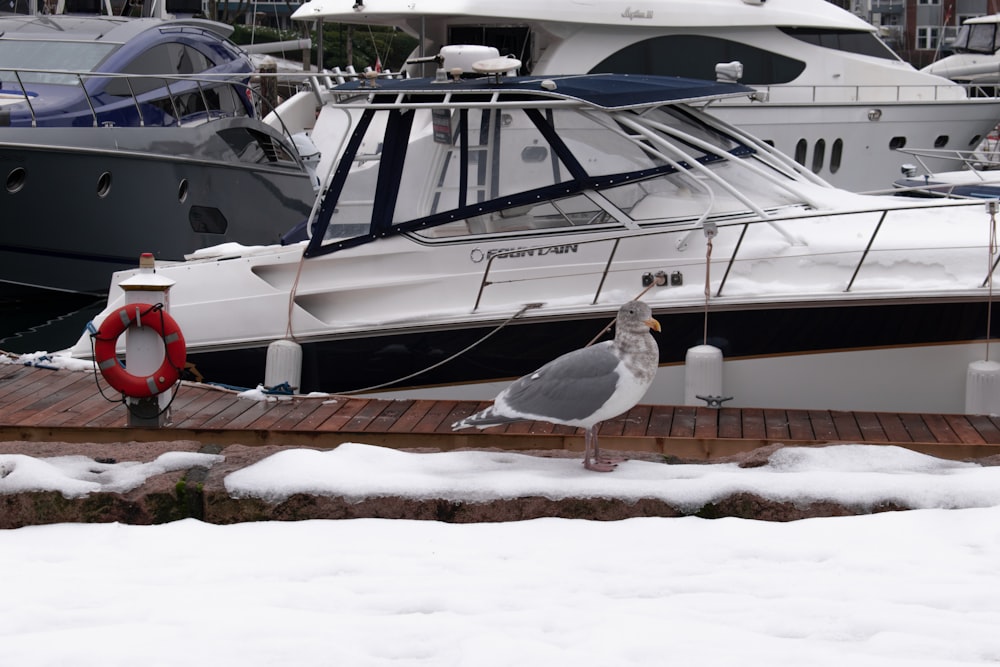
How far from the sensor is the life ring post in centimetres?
675

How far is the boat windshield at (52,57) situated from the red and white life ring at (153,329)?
945 centimetres

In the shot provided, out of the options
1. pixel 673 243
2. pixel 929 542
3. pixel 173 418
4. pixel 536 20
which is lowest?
pixel 173 418

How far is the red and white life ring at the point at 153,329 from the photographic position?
22.0 feet

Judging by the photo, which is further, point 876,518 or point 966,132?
point 966,132

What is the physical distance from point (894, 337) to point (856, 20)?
10.9 m

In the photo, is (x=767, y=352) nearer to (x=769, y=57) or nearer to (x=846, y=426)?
(x=846, y=426)

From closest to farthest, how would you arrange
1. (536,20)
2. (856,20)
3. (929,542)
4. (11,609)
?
(11,609) → (929,542) → (536,20) → (856,20)

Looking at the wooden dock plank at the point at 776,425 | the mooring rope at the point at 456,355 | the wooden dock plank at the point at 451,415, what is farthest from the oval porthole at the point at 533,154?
the wooden dock plank at the point at 776,425

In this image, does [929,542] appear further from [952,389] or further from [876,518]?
[952,389]

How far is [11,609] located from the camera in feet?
12.4

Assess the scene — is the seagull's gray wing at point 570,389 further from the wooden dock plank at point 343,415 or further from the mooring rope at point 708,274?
the mooring rope at point 708,274

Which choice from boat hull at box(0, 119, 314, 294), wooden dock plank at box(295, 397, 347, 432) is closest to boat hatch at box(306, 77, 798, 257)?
wooden dock plank at box(295, 397, 347, 432)

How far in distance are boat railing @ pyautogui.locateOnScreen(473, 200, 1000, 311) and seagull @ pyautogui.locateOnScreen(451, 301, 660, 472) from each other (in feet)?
7.15

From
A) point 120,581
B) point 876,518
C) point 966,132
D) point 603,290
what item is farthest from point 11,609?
point 966,132
